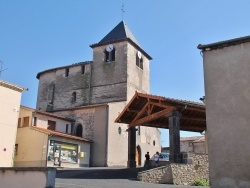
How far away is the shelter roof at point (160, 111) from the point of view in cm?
1814

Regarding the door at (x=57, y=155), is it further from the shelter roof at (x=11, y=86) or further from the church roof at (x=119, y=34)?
the church roof at (x=119, y=34)

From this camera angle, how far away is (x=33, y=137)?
2545cm

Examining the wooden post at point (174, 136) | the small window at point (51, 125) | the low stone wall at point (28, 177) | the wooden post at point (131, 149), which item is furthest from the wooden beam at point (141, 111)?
the low stone wall at point (28, 177)

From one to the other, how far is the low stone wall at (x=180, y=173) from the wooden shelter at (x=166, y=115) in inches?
29.6

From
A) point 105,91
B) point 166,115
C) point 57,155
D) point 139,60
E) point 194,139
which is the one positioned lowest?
point 57,155

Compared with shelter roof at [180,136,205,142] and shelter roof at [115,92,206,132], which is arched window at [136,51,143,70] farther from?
shelter roof at [115,92,206,132]

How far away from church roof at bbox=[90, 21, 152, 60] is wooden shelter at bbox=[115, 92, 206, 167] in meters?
16.4

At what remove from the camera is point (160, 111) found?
61.9ft

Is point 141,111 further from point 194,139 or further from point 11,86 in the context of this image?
point 194,139

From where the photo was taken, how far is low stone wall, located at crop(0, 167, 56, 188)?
9.49 meters

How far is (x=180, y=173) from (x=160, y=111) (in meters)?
3.89

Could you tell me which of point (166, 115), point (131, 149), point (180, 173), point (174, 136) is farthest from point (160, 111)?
point (131, 149)

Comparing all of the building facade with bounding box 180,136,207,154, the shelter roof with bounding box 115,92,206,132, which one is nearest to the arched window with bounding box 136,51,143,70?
the building facade with bounding box 180,136,207,154

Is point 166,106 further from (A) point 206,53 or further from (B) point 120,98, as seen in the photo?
(B) point 120,98
